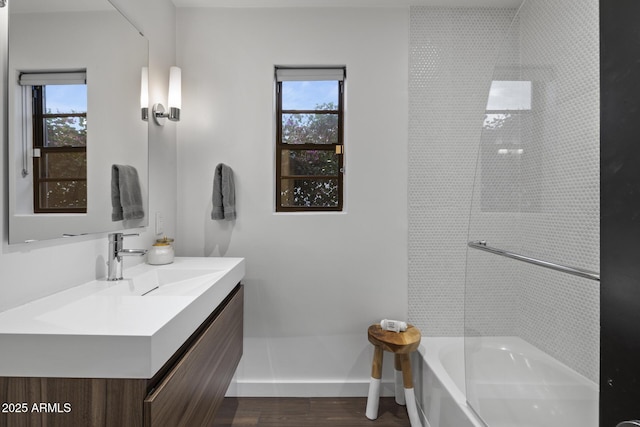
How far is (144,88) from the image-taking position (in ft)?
5.61

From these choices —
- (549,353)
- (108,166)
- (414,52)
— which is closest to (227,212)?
(108,166)

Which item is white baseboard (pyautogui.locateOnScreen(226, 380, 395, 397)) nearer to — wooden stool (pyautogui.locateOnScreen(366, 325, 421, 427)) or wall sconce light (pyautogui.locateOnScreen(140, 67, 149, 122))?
wooden stool (pyautogui.locateOnScreen(366, 325, 421, 427))

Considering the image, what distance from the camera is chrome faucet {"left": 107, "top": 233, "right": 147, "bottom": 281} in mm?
1395

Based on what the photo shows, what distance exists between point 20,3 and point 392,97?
1769 mm

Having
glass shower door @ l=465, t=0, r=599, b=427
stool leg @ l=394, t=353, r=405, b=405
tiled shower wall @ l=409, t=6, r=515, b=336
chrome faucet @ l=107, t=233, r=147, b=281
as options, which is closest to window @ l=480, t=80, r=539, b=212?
glass shower door @ l=465, t=0, r=599, b=427

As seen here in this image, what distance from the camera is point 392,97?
2105 mm

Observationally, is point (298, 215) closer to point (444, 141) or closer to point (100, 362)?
point (444, 141)

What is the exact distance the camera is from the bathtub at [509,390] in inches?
39.2

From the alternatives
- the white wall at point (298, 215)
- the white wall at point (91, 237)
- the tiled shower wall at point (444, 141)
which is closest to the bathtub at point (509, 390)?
the tiled shower wall at point (444, 141)

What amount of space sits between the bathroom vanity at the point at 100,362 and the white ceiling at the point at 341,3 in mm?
1841

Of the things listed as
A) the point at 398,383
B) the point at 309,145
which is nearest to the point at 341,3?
the point at 309,145

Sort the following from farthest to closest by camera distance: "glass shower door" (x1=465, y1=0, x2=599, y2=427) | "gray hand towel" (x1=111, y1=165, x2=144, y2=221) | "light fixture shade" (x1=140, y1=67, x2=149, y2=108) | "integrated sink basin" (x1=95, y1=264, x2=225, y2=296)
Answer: "light fixture shade" (x1=140, y1=67, x2=149, y2=108) → "gray hand towel" (x1=111, y1=165, x2=144, y2=221) → "integrated sink basin" (x1=95, y1=264, x2=225, y2=296) → "glass shower door" (x1=465, y1=0, x2=599, y2=427)

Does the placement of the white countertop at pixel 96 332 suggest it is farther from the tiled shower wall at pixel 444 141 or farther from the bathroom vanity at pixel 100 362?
the tiled shower wall at pixel 444 141

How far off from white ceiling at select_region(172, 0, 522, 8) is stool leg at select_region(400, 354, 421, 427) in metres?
2.14
